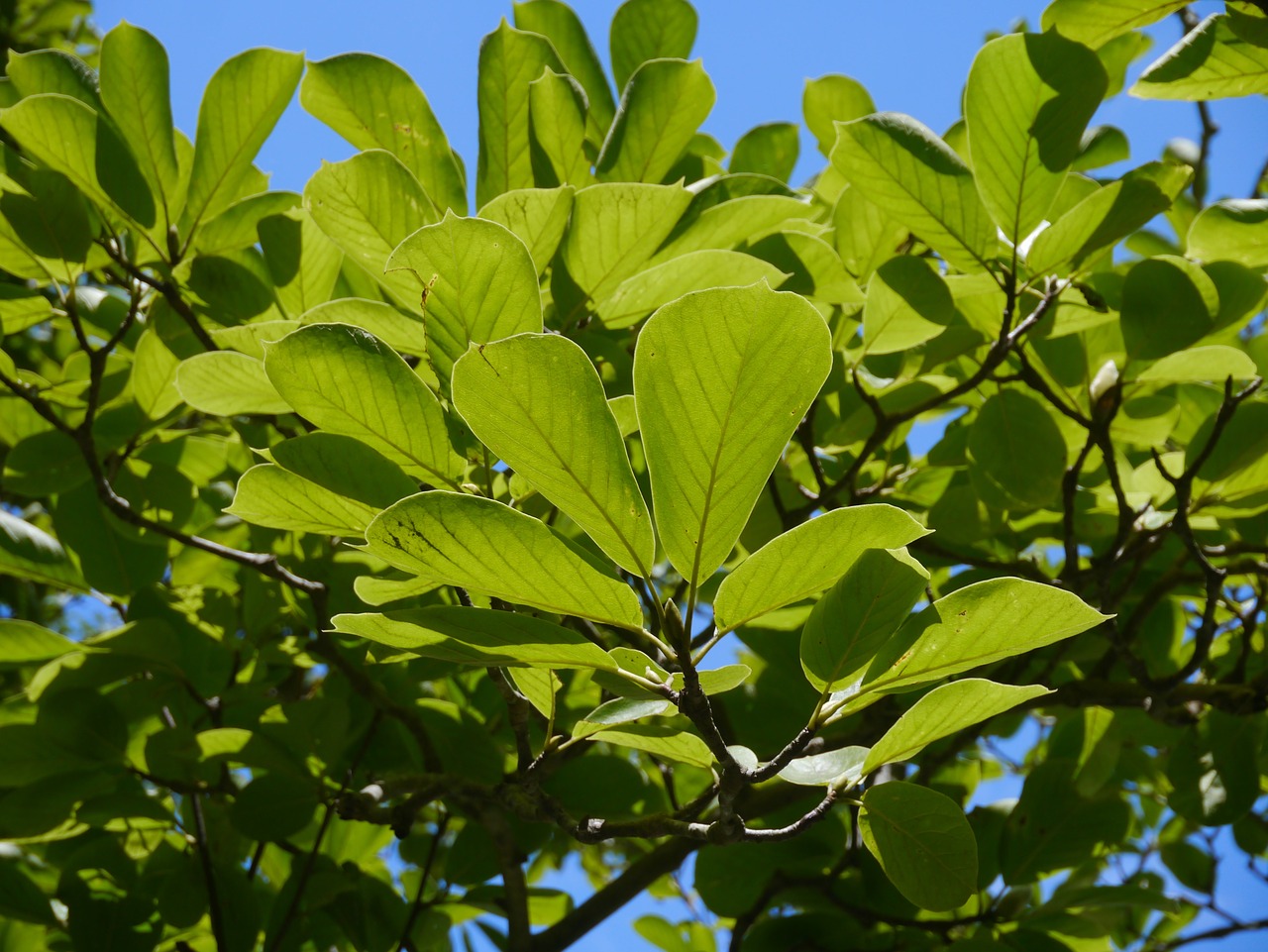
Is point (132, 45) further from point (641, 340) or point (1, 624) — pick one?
point (641, 340)

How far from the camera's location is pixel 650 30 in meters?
1.48

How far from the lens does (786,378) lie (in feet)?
2.08

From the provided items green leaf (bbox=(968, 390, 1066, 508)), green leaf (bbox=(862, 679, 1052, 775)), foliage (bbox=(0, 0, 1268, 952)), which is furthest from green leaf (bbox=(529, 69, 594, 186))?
green leaf (bbox=(862, 679, 1052, 775))

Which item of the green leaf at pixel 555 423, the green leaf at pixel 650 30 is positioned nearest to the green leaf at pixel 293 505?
the green leaf at pixel 555 423

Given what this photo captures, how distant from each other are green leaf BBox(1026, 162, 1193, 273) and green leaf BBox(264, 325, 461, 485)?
2.36 ft

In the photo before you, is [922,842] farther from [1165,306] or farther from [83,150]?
[83,150]

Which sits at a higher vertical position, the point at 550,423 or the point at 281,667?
the point at 281,667

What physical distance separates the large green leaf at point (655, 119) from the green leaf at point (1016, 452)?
1.73 ft

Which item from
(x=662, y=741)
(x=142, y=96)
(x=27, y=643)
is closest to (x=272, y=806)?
(x=27, y=643)

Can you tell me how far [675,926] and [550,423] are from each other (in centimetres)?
151

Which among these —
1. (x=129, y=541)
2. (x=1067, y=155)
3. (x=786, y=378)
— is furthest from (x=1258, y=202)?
(x=129, y=541)

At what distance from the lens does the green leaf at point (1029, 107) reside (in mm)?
1101

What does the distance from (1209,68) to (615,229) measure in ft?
2.41

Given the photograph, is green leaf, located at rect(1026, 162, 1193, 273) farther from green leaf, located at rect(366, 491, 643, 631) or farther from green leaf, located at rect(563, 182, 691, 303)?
green leaf, located at rect(366, 491, 643, 631)
